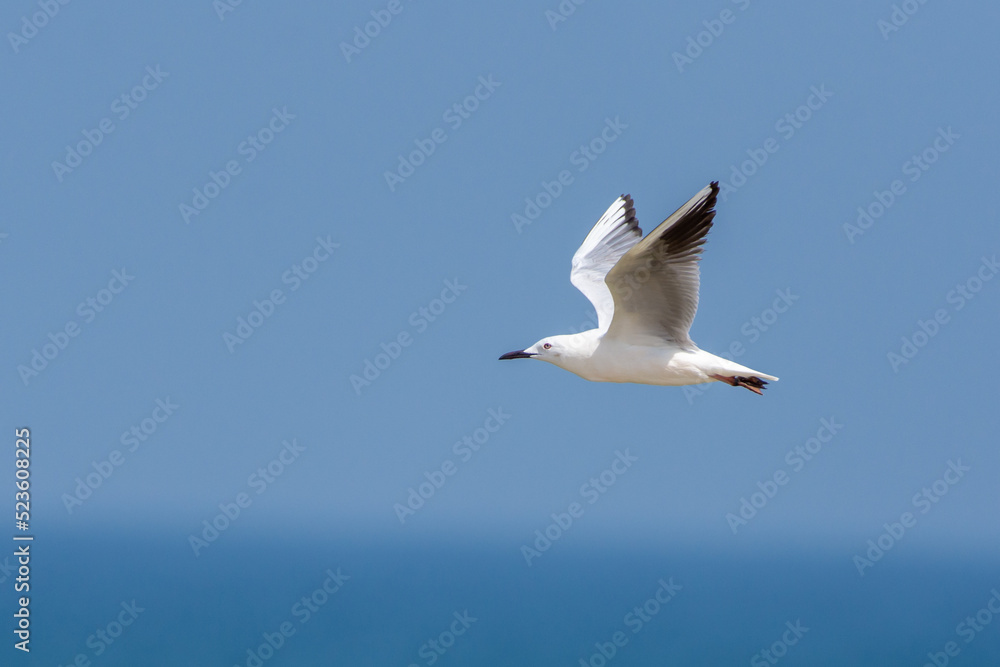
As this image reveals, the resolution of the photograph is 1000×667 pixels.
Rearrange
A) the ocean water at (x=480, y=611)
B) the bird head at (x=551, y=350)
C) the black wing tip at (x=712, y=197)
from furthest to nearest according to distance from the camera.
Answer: the ocean water at (x=480, y=611), the bird head at (x=551, y=350), the black wing tip at (x=712, y=197)

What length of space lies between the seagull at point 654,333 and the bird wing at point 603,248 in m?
1.11

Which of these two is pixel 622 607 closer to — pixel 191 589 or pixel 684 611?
pixel 684 611

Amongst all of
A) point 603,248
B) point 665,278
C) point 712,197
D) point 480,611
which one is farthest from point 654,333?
point 480,611

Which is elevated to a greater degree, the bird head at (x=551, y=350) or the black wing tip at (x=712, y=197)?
the black wing tip at (x=712, y=197)

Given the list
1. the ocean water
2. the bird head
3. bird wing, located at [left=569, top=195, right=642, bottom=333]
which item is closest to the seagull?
the bird head

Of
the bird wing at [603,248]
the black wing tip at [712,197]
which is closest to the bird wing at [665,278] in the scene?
the black wing tip at [712,197]

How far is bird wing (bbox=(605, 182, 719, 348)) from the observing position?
9188mm

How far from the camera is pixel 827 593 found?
7219 cm

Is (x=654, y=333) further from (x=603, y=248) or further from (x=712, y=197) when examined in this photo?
(x=603, y=248)

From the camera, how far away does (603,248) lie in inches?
475

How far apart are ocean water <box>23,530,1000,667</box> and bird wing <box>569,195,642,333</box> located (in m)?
16.8

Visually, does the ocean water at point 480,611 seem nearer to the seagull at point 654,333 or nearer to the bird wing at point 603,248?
the bird wing at point 603,248

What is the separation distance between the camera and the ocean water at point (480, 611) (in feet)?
158

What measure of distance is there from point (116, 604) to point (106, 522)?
104323 millimetres
